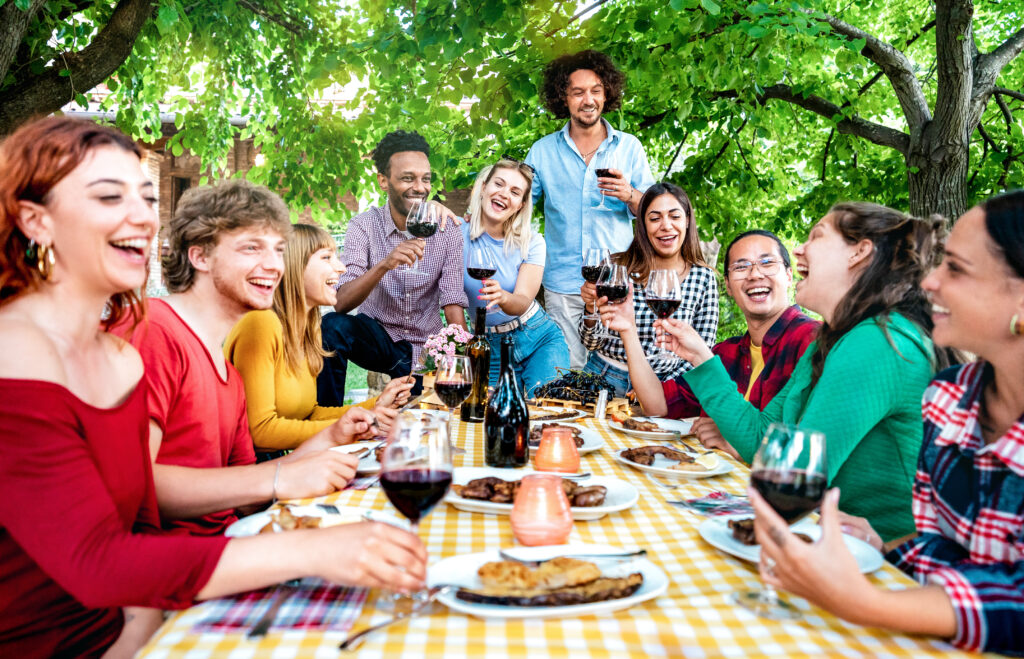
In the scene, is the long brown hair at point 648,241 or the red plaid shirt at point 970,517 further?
the long brown hair at point 648,241

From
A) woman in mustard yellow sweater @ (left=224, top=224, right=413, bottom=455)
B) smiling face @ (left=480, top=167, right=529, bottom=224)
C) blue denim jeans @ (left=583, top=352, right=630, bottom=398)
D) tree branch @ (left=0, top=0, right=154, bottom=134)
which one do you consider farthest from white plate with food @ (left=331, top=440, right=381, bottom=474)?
tree branch @ (left=0, top=0, right=154, bottom=134)

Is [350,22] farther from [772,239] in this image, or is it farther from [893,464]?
[893,464]

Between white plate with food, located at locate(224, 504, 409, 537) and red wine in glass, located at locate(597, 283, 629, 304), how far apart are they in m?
1.48

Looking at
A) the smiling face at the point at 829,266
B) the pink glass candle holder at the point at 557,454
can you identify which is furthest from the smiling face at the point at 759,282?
the pink glass candle holder at the point at 557,454

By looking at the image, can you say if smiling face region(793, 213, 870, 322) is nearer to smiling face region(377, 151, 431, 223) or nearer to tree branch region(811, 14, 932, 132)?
smiling face region(377, 151, 431, 223)

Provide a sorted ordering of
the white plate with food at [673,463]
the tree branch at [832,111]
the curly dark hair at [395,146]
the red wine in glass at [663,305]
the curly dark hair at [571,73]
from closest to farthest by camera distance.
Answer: the white plate with food at [673,463] < the red wine in glass at [663,305] < the curly dark hair at [395,146] < the curly dark hair at [571,73] < the tree branch at [832,111]

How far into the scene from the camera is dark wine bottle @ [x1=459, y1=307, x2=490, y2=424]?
8.38ft

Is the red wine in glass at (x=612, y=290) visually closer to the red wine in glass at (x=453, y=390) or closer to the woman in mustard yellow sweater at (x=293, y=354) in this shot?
the red wine in glass at (x=453, y=390)

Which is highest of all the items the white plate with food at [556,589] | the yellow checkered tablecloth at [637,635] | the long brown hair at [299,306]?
the long brown hair at [299,306]

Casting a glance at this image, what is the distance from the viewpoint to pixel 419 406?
2738mm

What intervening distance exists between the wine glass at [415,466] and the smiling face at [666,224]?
299 centimetres

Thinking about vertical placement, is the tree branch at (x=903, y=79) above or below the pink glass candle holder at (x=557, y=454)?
above

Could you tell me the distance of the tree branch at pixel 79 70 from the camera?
541 centimetres

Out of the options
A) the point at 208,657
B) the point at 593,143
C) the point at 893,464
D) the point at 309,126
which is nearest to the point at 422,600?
the point at 208,657
